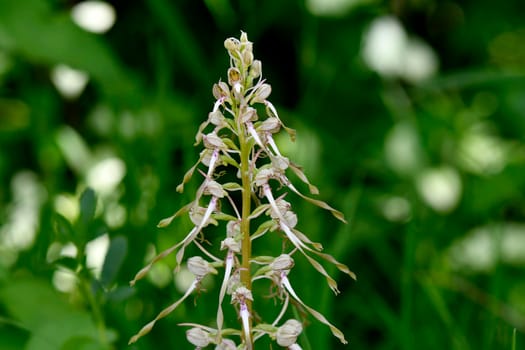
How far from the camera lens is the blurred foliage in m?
1.74

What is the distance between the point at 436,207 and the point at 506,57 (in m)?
0.82

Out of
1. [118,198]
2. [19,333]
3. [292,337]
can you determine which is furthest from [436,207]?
[292,337]

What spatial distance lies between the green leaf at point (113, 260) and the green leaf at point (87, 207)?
5 cm

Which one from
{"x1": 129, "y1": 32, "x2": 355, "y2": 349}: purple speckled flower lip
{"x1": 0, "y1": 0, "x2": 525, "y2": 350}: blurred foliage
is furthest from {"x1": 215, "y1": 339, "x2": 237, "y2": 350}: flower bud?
{"x1": 0, "y1": 0, "x2": 525, "y2": 350}: blurred foliage

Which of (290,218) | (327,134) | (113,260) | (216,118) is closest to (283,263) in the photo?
(290,218)

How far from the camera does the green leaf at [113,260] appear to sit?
101 cm

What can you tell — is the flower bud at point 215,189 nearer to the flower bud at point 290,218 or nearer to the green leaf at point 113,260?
the flower bud at point 290,218

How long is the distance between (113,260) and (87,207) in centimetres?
7

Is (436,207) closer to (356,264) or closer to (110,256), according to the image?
(356,264)

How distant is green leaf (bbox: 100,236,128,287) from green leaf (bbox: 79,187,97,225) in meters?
0.05

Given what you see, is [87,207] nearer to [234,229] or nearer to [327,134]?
[234,229]

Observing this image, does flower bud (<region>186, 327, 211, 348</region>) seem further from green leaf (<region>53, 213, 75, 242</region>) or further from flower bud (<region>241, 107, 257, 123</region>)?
green leaf (<region>53, 213, 75, 242</region>)

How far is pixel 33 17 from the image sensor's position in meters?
2.05

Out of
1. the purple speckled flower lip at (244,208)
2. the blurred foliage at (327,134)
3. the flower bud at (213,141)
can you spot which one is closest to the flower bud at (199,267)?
the purple speckled flower lip at (244,208)
